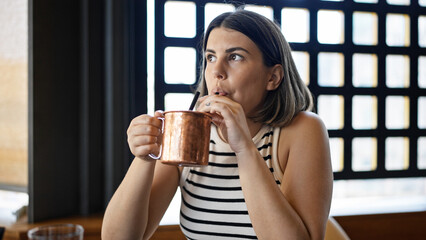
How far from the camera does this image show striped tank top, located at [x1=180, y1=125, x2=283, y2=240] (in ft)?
3.73

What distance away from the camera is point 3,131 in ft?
5.02

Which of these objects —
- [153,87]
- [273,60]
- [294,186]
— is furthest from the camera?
[153,87]

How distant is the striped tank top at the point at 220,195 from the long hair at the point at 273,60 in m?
0.06

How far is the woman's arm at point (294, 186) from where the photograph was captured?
920mm

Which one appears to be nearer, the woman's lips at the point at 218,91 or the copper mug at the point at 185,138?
the copper mug at the point at 185,138

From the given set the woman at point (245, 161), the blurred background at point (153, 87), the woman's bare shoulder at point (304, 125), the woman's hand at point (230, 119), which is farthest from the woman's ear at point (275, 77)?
the blurred background at point (153, 87)

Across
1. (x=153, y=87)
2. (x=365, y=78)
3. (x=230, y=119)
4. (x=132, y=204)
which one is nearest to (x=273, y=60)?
(x=230, y=119)

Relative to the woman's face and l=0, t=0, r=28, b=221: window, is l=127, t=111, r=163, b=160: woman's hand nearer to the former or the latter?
the woman's face

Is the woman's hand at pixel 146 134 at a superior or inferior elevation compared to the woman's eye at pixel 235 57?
inferior

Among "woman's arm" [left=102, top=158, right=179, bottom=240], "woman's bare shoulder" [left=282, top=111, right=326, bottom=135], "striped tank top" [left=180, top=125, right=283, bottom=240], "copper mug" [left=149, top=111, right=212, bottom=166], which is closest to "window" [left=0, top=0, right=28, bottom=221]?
"woman's arm" [left=102, top=158, right=179, bottom=240]

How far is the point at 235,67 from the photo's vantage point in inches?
42.4

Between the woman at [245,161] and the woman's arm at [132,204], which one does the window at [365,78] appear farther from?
the woman's arm at [132,204]

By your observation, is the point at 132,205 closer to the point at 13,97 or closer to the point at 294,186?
the point at 294,186

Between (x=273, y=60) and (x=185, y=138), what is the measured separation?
514 millimetres
